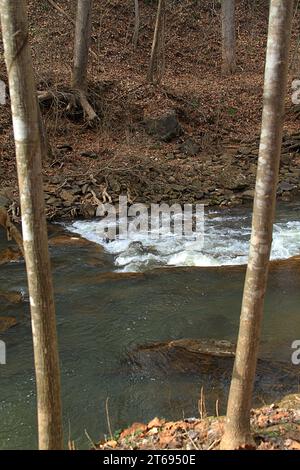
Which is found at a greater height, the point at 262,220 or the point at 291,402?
the point at 262,220

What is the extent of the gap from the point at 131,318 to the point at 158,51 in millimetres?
14261

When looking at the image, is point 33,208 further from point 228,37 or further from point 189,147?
point 228,37

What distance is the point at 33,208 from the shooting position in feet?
9.00

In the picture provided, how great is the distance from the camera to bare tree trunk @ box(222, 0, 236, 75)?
21.2 meters

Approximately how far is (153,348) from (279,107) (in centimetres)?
439

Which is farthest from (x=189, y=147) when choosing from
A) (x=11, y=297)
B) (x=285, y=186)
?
(x=11, y=297)

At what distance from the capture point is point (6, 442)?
4.96 m

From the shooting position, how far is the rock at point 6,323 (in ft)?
23.7

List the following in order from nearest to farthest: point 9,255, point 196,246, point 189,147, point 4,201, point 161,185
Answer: point 9,255 < point 196,246 < point 4,201 < point 161,185 < point 189,147

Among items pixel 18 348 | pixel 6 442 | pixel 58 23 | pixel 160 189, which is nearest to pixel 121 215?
pixel 160 189

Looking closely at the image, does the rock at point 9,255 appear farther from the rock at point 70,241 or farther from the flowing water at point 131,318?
the rock at point 70,241

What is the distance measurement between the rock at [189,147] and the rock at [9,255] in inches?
276

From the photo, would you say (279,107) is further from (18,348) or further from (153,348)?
(18,348)

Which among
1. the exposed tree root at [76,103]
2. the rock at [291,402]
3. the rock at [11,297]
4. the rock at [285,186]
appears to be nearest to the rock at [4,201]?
the rock at [11,297]
